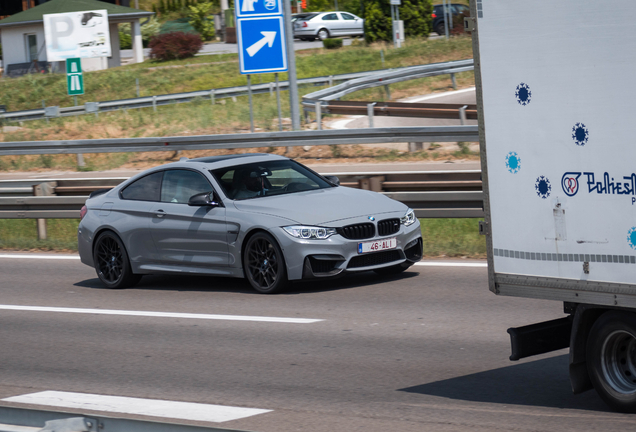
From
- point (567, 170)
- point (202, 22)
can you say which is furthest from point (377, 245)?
point (202, 22)

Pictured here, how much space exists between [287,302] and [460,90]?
2390 cm

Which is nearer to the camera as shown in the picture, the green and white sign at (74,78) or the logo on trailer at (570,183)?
the logo on trailer at (570,183)

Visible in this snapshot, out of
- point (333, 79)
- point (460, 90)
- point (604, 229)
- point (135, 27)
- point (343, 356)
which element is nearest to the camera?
point (604, 229)

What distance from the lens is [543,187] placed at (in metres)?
5.43

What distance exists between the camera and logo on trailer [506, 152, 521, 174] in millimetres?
5551

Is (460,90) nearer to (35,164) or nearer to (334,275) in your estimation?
(35,164)

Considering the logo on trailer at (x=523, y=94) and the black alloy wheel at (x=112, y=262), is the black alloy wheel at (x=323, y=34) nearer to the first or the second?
the black alloy wheel at (x=112, y=262)

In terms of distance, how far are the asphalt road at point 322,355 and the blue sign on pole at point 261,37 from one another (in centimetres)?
886

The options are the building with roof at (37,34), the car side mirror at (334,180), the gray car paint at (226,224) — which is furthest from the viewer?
the building with roof at (37,34)

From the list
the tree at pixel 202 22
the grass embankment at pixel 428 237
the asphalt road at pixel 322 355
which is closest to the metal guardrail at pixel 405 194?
the grass embankment at pixel 428 237

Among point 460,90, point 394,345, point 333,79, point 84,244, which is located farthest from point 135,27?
point 394,345

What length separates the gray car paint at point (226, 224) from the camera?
31.4ft

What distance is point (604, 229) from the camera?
511 cm

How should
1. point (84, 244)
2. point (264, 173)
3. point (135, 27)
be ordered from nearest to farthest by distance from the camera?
point (264, 173) < point (84, 244) < point (135, 27)
